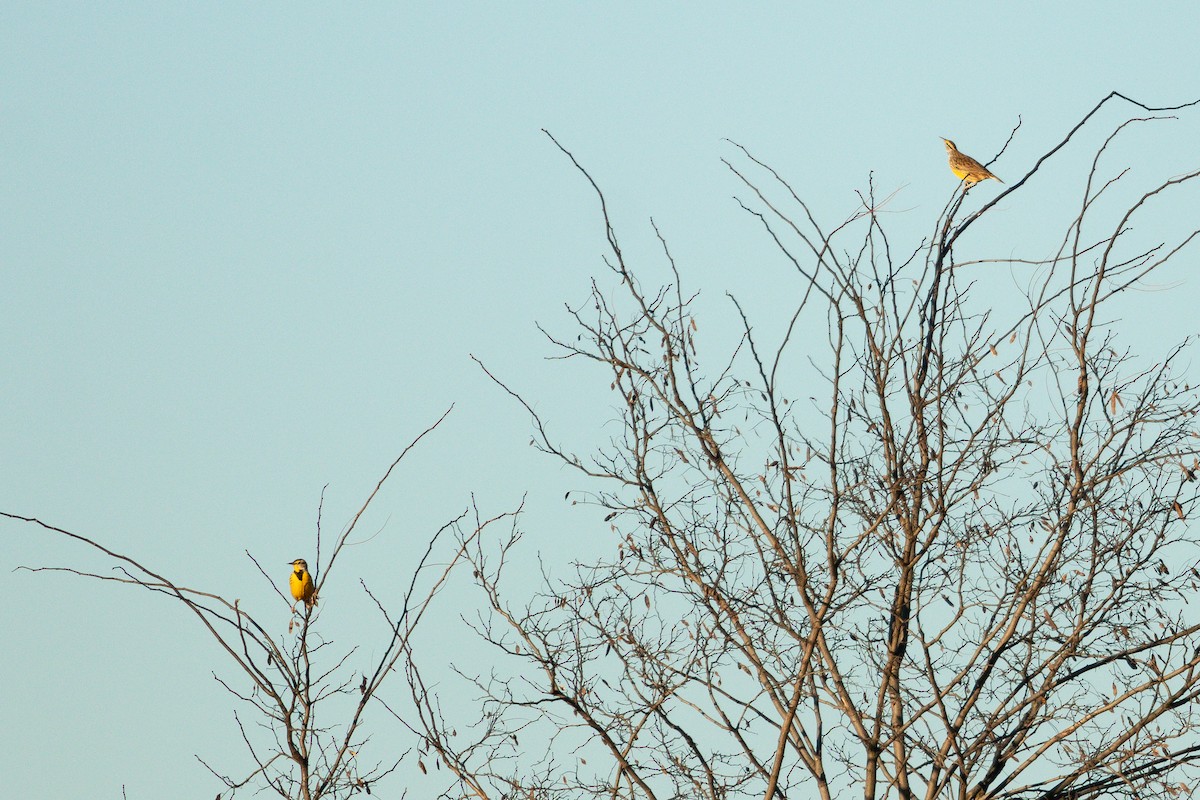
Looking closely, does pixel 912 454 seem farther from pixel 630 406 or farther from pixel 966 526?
pixel 630 406

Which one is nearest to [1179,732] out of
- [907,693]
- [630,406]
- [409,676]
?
[907,693]

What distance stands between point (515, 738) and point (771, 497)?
163cm

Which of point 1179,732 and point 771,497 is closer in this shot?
point 1179,732

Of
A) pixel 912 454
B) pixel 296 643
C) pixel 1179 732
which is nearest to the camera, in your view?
pixel 296 643

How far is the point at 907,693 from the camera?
23.0 ft

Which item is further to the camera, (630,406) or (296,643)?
(630,406)

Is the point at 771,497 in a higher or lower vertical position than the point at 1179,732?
higher

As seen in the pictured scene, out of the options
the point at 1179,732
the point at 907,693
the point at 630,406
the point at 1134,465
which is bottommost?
the point at 1179,732

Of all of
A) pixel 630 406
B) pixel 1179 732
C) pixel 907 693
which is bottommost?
pixel 1179 732

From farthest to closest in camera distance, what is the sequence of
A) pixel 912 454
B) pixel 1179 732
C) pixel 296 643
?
pixel 912 454, pixel 1179 732, pixel 296 643

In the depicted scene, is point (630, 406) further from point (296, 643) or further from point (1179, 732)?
point (1179, 732)

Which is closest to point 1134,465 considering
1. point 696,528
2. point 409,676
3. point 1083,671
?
point 1083,671

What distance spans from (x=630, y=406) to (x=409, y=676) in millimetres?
2082

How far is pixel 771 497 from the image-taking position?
7.34 m
